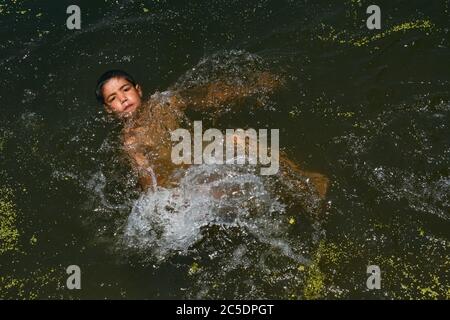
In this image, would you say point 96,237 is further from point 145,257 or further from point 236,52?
point 236,52

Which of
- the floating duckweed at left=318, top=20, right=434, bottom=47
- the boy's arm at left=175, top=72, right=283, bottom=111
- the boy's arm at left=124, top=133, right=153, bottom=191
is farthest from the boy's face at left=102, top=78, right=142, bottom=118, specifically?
the floating duckweed at left=318, top=20, right=434, bottom=47

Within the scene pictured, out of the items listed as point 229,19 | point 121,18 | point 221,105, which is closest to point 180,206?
point 221,105

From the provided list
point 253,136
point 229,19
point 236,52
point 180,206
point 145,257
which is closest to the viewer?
point 145,257

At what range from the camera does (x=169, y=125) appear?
5555mm

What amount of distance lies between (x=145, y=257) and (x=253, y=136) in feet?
5.90

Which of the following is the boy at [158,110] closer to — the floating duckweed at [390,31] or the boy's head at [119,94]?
the boy's head at [119,94]

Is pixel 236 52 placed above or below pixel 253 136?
above

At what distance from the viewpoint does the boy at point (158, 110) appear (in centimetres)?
515

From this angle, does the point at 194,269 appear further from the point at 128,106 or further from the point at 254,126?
the point at 128,106

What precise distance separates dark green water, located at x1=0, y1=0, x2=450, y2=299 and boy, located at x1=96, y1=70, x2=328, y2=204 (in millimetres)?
229

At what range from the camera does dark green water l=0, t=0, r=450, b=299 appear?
4.34 meters

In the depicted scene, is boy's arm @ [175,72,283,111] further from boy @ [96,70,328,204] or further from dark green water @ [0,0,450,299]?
dark green water @ [0,0,450,299]

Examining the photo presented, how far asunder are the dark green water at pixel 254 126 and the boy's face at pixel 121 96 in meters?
0.42

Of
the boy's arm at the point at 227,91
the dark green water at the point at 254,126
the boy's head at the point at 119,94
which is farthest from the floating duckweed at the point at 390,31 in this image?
the boy's head at the point at 119,94
